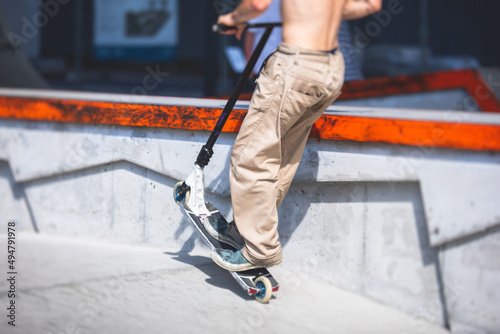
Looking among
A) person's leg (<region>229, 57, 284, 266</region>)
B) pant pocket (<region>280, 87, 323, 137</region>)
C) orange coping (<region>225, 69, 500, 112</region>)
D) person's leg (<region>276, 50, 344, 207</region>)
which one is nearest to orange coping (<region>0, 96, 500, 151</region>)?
person's leg (<region>276, 50, 344, 207</region>)

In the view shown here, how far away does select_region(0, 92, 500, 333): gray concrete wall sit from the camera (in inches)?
87.7

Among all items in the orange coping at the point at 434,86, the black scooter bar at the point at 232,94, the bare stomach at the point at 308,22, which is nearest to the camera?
the bare stomach at the point at 308,22

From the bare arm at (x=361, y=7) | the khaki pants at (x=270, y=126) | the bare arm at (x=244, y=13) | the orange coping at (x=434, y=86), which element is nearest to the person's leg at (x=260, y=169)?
the khaki pants at (x=270, y=126)

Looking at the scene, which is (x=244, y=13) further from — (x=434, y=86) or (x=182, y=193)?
(x=434, y=86)

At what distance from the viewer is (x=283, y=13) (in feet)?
7.59

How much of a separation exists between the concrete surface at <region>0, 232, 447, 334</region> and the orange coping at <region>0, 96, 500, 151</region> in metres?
0.75

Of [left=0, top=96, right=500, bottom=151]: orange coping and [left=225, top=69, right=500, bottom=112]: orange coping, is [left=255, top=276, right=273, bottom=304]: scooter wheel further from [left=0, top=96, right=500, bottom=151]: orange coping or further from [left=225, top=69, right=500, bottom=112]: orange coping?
[left=225, top=69, right=500, bottom=112]: orange coping

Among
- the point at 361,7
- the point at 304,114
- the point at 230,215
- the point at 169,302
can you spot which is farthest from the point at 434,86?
the point at 169,302

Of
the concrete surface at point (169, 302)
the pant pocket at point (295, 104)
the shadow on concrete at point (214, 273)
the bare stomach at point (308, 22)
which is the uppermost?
the bare stomach at point (308, 22)

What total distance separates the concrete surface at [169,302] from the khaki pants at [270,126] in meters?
0.26

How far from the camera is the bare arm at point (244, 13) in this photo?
7.61ft

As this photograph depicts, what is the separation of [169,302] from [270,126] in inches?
34.3

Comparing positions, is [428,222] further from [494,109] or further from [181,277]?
[494,109]

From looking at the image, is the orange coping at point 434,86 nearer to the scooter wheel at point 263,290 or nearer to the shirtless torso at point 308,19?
the shirtless torso at point 308,19
